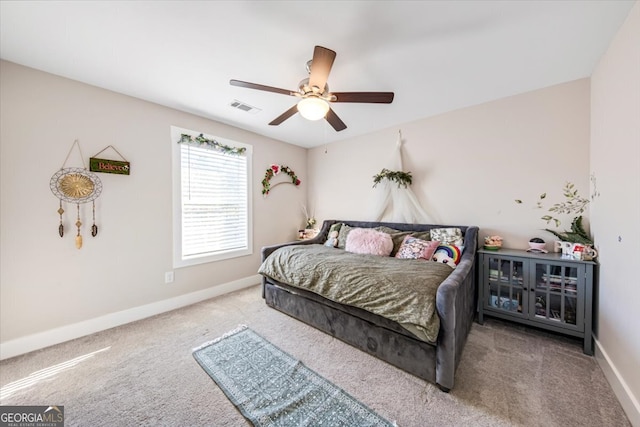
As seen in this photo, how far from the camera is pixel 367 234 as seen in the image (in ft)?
9.47

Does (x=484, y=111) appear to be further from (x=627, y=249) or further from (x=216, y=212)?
(x=216, y=212)

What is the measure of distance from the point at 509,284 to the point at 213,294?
3.47 metres

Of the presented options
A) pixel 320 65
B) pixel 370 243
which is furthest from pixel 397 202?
pixel 320 65

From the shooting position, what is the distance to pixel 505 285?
7.20 ft

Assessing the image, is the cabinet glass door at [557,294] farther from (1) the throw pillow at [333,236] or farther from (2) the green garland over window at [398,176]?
(1) the throw pillow at [333,236]

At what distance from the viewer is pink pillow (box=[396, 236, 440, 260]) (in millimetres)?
2428

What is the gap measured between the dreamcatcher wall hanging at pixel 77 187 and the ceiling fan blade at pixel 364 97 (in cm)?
248

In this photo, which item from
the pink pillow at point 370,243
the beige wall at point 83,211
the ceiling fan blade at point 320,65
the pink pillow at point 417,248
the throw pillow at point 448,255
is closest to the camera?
the ceiling fan blade at point 320,65

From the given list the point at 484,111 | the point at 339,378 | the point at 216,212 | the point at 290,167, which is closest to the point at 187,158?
the point at 216,212

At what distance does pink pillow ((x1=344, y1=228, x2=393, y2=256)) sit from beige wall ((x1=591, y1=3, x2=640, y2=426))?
66.3 inches

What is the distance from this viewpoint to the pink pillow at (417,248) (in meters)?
2.43

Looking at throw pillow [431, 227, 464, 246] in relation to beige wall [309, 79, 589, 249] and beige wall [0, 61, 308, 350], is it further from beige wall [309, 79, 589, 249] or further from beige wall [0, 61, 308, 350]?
beige wall [0, 61, 308, 350]

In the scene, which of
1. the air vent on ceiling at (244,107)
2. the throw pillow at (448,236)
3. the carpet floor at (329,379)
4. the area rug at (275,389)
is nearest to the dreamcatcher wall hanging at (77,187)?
A: the carpet floor at (329,379)

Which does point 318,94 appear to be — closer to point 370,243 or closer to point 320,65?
point 320,65
